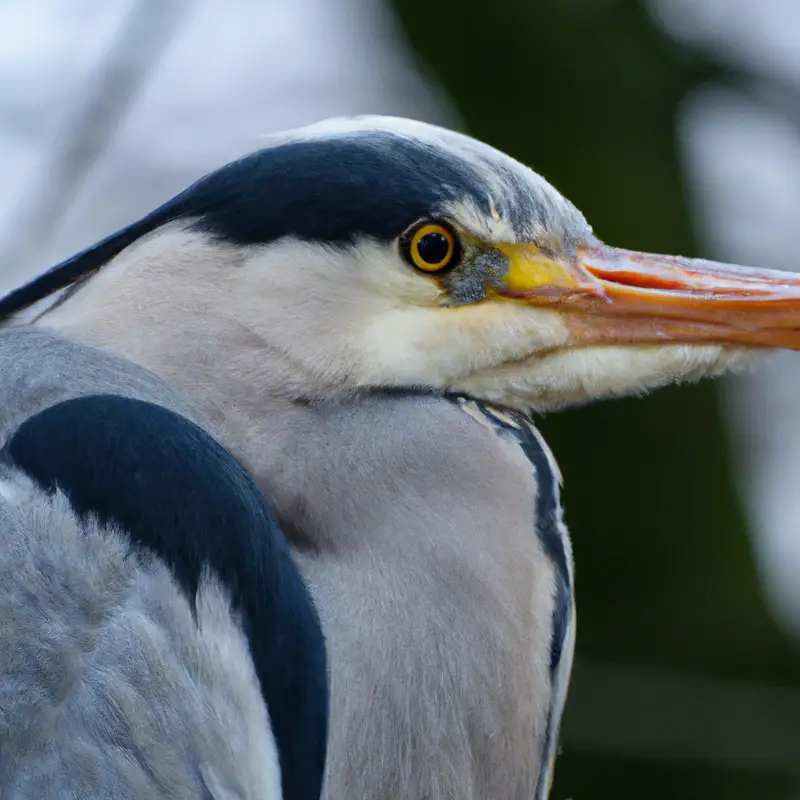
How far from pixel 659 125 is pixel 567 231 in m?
1.79

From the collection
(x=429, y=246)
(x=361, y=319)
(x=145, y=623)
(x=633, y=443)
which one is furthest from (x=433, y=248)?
(x=633, y=443)

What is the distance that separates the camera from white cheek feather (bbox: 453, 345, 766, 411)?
4.88 feet

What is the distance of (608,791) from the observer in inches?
114

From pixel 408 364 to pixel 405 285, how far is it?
0.29ft

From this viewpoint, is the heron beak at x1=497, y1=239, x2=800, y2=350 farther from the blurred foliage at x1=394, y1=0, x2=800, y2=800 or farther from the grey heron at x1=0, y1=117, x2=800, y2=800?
the blurred foliage at x1=394, y1=0, x2=800, y2=800

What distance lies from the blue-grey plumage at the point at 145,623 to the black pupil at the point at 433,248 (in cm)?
33

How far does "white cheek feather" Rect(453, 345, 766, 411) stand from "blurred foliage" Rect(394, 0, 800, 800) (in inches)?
53.5

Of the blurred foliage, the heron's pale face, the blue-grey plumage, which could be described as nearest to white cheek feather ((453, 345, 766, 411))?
the heron's pale face

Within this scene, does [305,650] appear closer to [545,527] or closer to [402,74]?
[545,527]

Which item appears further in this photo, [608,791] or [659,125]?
[659,125]

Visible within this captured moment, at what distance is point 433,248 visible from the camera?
144cm

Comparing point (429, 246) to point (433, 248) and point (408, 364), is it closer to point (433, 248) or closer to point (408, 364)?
point (433, 248)

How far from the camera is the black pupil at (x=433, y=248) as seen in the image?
1437mm

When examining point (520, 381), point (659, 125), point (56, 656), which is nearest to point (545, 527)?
point (520, 381)
